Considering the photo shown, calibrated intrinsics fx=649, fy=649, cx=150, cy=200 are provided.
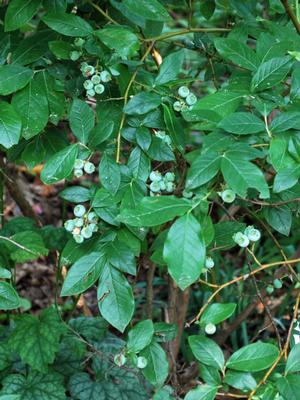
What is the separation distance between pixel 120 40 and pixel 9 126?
260 mm

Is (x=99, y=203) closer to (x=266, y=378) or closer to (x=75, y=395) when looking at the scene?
(x=266, y=378)

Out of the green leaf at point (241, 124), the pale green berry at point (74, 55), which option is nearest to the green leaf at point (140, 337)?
the green leaf at point (241, 124)

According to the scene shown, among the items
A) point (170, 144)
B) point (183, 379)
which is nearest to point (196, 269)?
point (170, 144)

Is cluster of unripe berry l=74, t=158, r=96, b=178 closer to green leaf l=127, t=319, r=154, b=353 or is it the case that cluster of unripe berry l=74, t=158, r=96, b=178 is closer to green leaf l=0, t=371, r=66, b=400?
green leaf l=127, t=319, r=154, b=353

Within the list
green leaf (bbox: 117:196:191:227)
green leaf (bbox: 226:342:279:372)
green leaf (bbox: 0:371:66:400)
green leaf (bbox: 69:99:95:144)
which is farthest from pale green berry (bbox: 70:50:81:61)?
green leaf (bbox: 0:371:66:400)

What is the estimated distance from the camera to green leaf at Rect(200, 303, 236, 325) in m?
1.14

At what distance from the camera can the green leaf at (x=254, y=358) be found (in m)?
1.09

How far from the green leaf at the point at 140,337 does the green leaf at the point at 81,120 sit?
0.38 metres

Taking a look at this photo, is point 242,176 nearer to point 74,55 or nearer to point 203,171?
point 203,171

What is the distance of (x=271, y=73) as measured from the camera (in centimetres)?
115

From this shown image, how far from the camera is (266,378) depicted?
116 cm

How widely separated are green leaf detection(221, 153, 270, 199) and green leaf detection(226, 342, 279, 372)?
0.29 meters

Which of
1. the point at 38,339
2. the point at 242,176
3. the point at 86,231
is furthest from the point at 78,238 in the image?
the point at 38,339

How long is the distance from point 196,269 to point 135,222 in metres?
0.12
